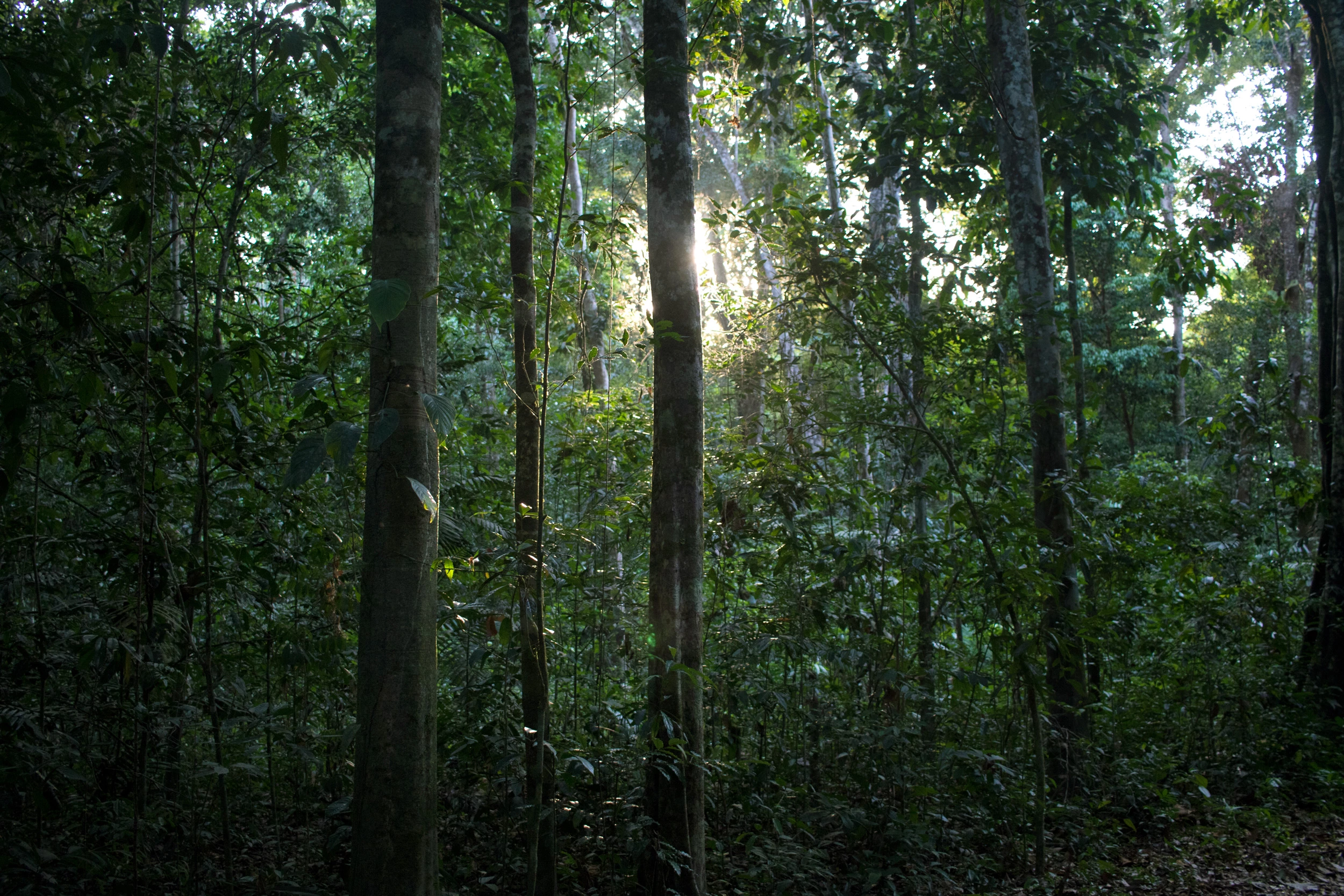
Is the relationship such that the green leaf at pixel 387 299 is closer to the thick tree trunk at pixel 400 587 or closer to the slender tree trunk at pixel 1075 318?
the thick tree trunk at pixel 400 587

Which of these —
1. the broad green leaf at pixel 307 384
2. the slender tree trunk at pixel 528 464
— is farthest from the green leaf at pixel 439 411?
the slender tree trunk at pixel 528 464

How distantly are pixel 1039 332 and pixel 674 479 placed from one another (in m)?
3.41

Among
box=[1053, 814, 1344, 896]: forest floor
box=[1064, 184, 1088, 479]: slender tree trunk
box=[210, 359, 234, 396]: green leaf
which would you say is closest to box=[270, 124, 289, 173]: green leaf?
box=[210, 359, 234, 396]: green leaf

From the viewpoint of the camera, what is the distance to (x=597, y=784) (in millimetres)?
4195

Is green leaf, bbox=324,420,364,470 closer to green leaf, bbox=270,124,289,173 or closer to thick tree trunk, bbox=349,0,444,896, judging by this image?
thick tree trunk, bbox=349,0,444,896

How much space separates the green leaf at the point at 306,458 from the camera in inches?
80.5

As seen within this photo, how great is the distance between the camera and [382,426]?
207cm

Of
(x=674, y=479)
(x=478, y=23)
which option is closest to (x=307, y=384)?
(x=674, y=479)

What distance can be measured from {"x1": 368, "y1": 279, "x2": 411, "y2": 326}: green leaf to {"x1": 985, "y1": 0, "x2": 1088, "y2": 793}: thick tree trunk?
403cm

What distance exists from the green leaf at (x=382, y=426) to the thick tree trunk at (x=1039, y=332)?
3962 mm

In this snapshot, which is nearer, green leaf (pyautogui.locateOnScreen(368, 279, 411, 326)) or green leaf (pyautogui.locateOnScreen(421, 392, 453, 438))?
green leaf (pyautogui.locateOnScreen(368, 279, 411, 326))

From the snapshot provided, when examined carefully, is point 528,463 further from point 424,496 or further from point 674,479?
point 424,496

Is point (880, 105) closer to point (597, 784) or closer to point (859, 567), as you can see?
point (859, 567)

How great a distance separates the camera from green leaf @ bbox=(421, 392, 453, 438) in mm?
2125
